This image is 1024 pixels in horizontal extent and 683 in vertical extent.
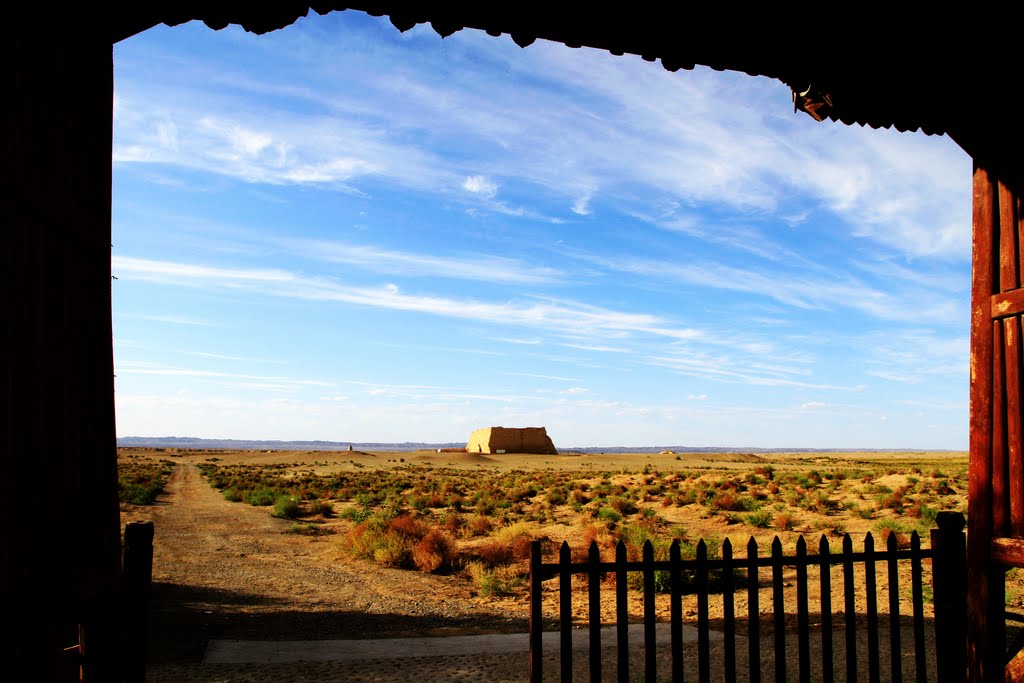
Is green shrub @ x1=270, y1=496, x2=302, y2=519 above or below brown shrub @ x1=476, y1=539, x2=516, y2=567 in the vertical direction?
below

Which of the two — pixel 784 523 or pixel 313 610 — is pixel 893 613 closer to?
pixel 313 610

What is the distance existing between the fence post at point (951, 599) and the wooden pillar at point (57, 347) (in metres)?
5.54

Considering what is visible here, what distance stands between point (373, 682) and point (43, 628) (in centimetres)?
483

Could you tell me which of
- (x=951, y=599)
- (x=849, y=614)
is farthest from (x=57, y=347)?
(x=951, y=599)

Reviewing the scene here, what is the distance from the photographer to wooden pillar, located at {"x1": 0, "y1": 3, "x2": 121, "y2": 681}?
274cm

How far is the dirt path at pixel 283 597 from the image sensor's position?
10203 millimetres

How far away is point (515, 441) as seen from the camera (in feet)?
301

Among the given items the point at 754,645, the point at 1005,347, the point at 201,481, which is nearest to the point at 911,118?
the point at 1005,347

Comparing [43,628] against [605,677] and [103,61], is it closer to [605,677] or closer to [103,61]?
[103,61]

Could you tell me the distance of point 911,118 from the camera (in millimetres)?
4938

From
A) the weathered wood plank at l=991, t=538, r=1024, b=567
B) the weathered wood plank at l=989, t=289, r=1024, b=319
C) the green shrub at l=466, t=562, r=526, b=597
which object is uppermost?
the weathered wood plank at l=989, t=289, r=1024, b=319

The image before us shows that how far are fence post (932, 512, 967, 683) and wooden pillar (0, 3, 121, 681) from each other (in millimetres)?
5541

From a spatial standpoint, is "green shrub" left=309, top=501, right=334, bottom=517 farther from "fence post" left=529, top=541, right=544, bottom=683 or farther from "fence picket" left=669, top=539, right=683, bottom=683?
"fence picket" left=669, top=539, right=683, bottom=683

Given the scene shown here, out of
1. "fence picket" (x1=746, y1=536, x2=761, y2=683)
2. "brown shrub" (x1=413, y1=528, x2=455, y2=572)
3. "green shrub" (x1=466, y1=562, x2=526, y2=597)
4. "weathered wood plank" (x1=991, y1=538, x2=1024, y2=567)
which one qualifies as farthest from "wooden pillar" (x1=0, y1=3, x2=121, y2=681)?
"brown shrub" (x1=413, y1=528, x2=455, y2=572)
